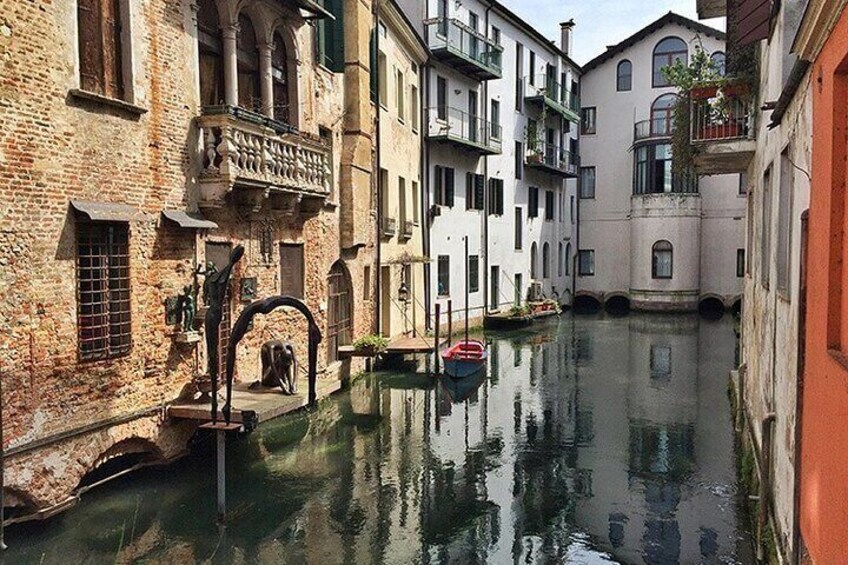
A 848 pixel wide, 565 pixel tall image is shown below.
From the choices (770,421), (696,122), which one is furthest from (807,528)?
(696,122)

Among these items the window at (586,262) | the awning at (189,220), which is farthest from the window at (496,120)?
the awning at (189,220)

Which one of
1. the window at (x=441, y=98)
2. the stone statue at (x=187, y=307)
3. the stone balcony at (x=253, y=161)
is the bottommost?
the stone statue at (x=187, y=307)

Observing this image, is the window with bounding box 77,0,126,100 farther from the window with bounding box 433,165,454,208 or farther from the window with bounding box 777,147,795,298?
the window with bounding box 433,165,454,208

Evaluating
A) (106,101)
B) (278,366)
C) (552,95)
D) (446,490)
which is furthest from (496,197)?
(106,101)

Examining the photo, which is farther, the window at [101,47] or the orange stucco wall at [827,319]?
the window at [101,47]

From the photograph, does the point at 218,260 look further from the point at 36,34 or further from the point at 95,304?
the point at 36,34

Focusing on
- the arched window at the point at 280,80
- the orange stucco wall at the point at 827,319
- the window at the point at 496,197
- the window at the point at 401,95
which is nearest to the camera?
the orange stucco wall at the point at 827,319

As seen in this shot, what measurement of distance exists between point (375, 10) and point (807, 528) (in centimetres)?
1804

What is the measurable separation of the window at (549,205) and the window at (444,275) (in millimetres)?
12335

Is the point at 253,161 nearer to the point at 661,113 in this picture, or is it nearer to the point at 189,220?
the point at 189,220

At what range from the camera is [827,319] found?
5.15m

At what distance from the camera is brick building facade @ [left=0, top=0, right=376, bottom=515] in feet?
28.6

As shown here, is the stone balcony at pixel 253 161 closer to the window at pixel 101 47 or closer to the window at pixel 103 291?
the window at pixel 101 47

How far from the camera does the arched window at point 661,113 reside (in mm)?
37375
